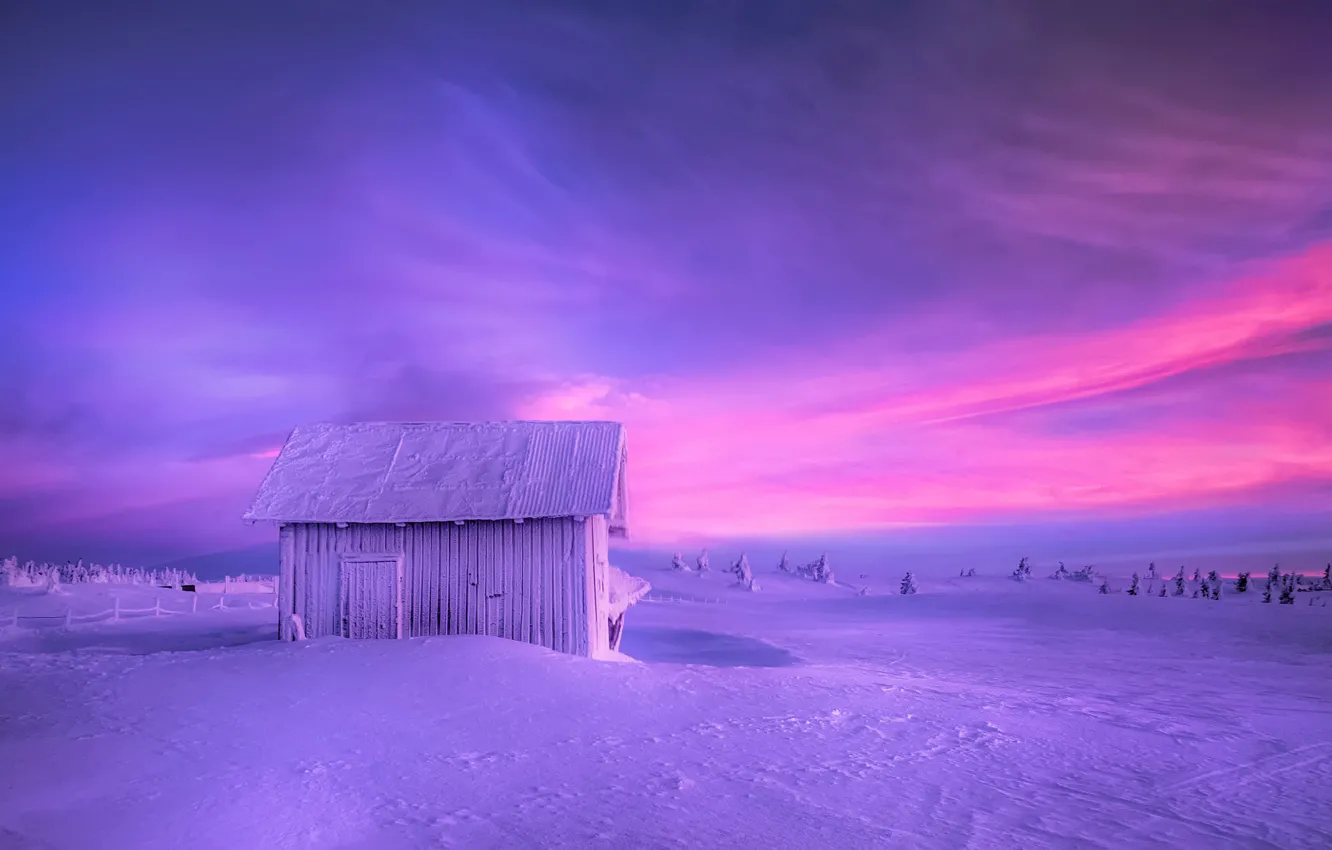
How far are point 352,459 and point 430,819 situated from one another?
15.8m

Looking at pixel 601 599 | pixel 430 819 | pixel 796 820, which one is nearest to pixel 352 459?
pixel 601 599

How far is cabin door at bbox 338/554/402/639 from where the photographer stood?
68.1ft

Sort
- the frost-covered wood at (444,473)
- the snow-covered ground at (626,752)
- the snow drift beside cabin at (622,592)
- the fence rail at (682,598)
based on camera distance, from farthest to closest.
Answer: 1. the fence rail at (682,598)
2. the snow drift beside cabin at (622,592)
3. the frost-covered wood at (444,473)
4. the snow-covered ground at (626,752)

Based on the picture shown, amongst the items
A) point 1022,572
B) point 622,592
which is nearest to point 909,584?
point 1022,572

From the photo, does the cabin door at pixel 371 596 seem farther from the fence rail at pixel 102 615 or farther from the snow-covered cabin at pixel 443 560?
the fence rail at pixel 102 615

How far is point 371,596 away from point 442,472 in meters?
3.89

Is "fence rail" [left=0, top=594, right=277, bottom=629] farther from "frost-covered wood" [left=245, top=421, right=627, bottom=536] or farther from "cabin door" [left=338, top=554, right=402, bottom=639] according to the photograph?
"cabin door" [left=338, top=554, right=402, bottom=639]

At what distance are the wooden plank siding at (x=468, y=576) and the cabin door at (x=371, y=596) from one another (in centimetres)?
19

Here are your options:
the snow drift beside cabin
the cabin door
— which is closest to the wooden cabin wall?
the snow drift beside cabin

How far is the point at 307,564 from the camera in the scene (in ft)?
69.4

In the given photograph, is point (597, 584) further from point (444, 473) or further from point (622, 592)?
point (444, 473)

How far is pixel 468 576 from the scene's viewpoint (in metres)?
21.0

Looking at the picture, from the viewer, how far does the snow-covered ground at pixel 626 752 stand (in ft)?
29.9

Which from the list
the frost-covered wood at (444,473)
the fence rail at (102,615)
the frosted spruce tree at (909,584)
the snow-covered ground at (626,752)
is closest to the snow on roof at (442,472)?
the frost-covered wood at (444,473)
